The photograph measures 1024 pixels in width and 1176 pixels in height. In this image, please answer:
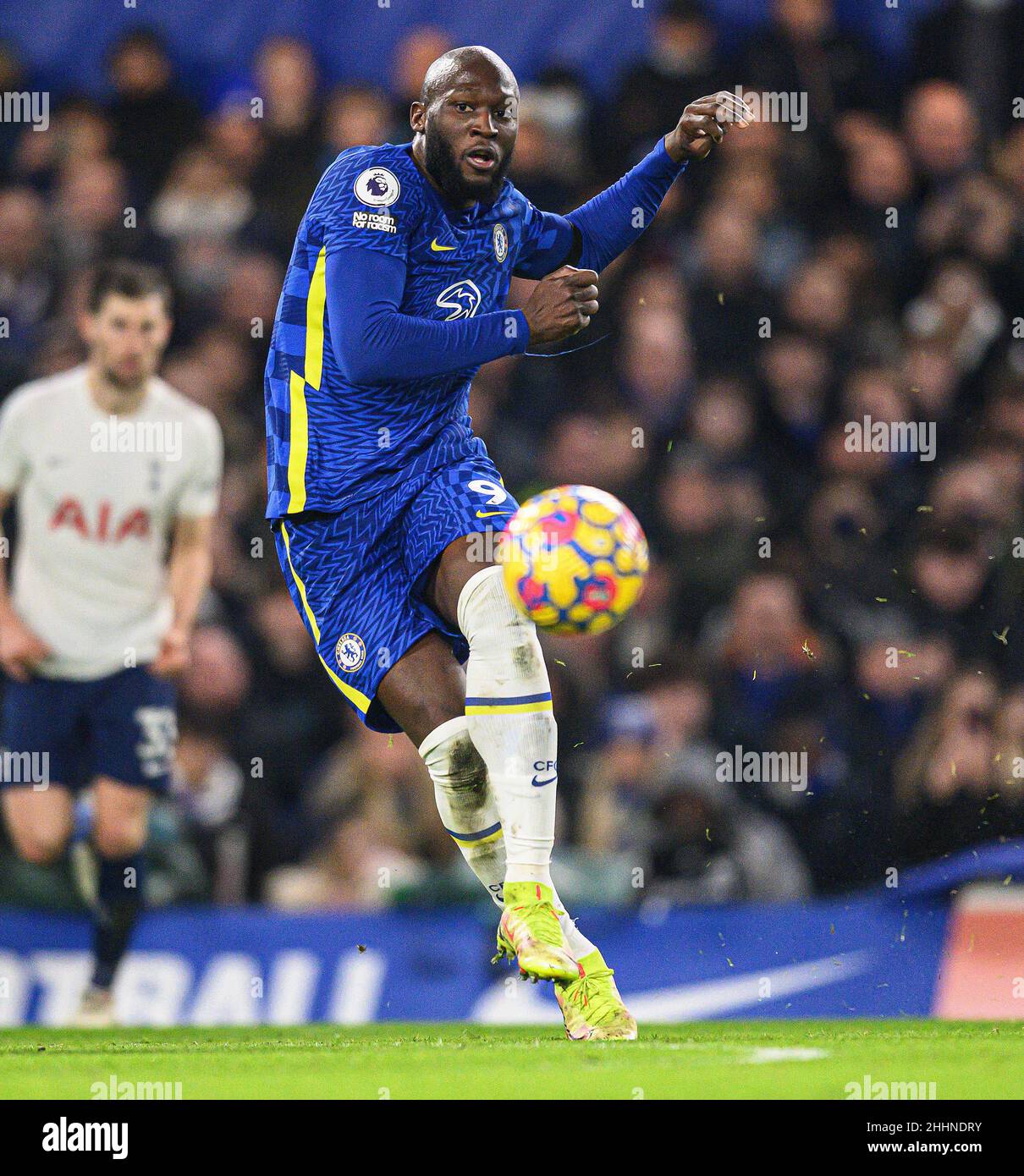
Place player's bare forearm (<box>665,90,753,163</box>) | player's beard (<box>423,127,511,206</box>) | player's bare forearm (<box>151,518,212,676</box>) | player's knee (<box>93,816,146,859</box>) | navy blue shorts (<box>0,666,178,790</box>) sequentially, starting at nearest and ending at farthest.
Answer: player's beard (<box>423,127,511,206</box>), player's bare forearm (<box>665,90,753,163</box>), player's knee (<box>93,816,146,859</box>), navy blue shorts (<box>0,666,178,790</box>), player's bare forearm (<box>151,518,212,676</box>)

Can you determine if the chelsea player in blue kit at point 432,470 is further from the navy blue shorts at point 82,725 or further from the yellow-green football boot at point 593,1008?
the navy blue shorts at point 82,725

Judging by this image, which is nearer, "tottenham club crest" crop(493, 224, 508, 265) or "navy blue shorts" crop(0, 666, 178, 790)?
"tottenham club crest" crop(493, 224, 508, 265)

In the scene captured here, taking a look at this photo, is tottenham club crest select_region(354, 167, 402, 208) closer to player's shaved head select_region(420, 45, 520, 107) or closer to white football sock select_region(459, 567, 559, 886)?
player's shaved head select_region(420, 45, 520, 107)

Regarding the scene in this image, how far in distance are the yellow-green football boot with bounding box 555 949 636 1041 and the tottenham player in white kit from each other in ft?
12.4

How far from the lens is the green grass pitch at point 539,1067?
151 inches

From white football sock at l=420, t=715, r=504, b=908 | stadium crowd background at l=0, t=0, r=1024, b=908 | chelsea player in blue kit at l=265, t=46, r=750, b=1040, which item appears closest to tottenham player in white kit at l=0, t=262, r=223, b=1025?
stadium crowd background at l=0, t=0, r=1024, b=908

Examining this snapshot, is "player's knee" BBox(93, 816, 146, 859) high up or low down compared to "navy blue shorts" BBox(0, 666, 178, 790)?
down

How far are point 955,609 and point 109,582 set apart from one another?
409 centimetres

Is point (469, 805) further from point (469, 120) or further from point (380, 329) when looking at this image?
point (469, 120)

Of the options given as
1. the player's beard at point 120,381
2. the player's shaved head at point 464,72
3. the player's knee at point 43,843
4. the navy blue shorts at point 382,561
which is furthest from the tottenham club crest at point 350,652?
the player's beard at point 120,381

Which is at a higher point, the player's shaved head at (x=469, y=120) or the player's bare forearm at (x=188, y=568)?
the player's shaved head at (x=469, y=120)

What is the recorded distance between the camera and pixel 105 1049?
209 inches

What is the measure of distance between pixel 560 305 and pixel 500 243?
47 centimetres

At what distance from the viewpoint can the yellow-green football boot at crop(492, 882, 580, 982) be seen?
176 inches
